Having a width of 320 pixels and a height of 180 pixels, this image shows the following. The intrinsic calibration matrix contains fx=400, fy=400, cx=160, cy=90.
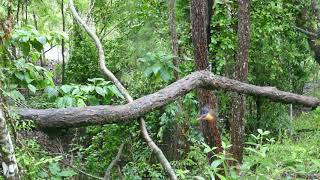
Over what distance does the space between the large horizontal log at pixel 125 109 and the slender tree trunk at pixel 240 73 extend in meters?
0.18

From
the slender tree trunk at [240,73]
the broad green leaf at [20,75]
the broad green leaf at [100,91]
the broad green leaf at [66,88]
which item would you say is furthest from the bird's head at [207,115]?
the broad green leaf at [20,75]

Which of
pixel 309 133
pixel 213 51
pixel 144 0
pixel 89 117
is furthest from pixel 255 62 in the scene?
pixel 89 117

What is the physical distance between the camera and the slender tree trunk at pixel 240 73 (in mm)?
5148

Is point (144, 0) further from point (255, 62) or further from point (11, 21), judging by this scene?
point (11, 21)

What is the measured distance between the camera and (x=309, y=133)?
715cm

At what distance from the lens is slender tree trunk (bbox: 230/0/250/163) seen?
5.15 metres

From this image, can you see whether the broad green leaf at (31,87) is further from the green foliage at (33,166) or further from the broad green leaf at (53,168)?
the broad green leaf at (53,168)

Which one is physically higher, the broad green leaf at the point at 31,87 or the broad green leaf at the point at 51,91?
the broad green leaf at the point at 31,87

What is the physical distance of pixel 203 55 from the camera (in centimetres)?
507

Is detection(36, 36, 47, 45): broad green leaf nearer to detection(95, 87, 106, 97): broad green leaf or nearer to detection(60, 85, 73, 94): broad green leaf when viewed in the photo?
detection(60, 85, 73, 94): broad green leaf

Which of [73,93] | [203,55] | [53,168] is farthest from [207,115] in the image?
[53,168]

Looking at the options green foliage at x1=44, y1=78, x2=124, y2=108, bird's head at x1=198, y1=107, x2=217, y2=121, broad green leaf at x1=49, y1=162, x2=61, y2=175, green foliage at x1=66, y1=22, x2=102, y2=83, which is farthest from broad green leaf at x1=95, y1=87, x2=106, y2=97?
green foliage at x1=66, y1=22, x2=102, y2=83

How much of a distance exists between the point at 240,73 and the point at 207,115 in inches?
34.6

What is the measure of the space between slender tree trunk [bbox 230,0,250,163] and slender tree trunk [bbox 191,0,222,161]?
31 cm
